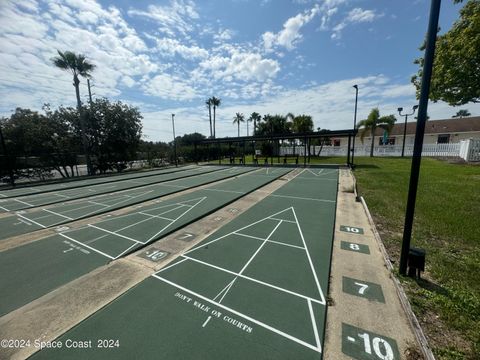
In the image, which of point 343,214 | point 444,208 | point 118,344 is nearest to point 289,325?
point 118,344

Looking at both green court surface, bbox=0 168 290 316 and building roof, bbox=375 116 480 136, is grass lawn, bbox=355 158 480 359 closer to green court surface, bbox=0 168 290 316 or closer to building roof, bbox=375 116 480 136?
green court surface, bbox=0 168 290 316

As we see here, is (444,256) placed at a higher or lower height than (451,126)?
lower

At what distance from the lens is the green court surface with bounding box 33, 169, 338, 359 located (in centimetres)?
254

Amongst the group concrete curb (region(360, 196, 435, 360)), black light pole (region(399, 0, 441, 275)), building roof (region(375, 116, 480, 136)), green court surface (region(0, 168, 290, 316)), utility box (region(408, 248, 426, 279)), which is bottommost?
green court surface (region(0, 168, 290, 316))

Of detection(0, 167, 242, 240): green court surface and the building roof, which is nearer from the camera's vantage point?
detection(0, 167, 242, 240): green court surface

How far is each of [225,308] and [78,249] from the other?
4402 mm

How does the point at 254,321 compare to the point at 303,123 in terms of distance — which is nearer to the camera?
the point at 254,321

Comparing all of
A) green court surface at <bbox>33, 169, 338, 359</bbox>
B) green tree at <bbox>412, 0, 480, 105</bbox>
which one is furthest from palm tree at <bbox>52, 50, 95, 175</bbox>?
green tree at <bbox>412, 0, 480, 105</bbox>

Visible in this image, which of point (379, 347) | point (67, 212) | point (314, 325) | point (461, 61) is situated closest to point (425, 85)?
point (379, 347)

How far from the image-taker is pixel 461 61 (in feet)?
32.1

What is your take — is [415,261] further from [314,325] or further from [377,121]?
[377,121]

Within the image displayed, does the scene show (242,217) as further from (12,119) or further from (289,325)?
(12,119)

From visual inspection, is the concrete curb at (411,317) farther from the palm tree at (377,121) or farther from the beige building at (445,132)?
the beige building at (445,132)

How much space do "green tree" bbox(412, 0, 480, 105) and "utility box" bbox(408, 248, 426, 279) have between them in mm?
11152
